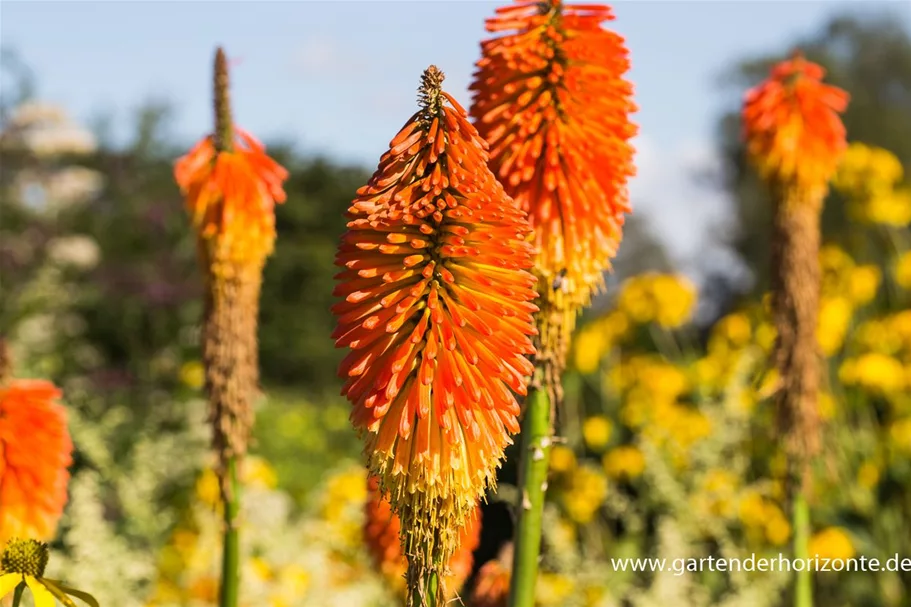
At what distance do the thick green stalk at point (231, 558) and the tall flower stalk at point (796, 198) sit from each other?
2652 mm

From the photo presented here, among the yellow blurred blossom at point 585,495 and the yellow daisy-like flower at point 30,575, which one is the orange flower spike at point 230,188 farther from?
the yellow blurred blossom at point 585,495

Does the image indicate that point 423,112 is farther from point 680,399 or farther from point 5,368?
point 680,399

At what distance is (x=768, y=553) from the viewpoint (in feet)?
24.2

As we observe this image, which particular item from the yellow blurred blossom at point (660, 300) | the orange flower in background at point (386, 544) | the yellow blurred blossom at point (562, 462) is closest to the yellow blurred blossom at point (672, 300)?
the yellow blurred blossom at point (660, 300)

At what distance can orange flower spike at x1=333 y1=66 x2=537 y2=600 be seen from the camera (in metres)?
2.02

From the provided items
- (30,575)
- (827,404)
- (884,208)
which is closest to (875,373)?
(827,404)

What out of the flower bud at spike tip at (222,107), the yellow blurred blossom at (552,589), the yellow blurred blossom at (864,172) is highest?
the yellow blurred blossom at (864,172)

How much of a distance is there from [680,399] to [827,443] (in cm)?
262

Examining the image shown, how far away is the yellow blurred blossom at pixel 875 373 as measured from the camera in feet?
25.2

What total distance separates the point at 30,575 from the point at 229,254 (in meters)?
1.84

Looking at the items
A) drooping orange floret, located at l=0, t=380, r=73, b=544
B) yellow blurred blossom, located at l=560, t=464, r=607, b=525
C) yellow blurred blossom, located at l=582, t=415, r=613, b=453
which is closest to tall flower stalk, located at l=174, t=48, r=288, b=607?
drooping orange floret, located at l=0, t=380, r=73, b=544

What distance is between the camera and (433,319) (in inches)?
80.6

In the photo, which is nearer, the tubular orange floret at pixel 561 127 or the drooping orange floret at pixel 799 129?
the tubular orange floret at pixel 561 127

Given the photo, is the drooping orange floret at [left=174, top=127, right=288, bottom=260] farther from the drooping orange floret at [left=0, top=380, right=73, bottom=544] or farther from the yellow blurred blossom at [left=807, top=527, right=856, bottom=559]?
the yellow blurred blossom at [left=807, top=527, right=856, bottom=559]
